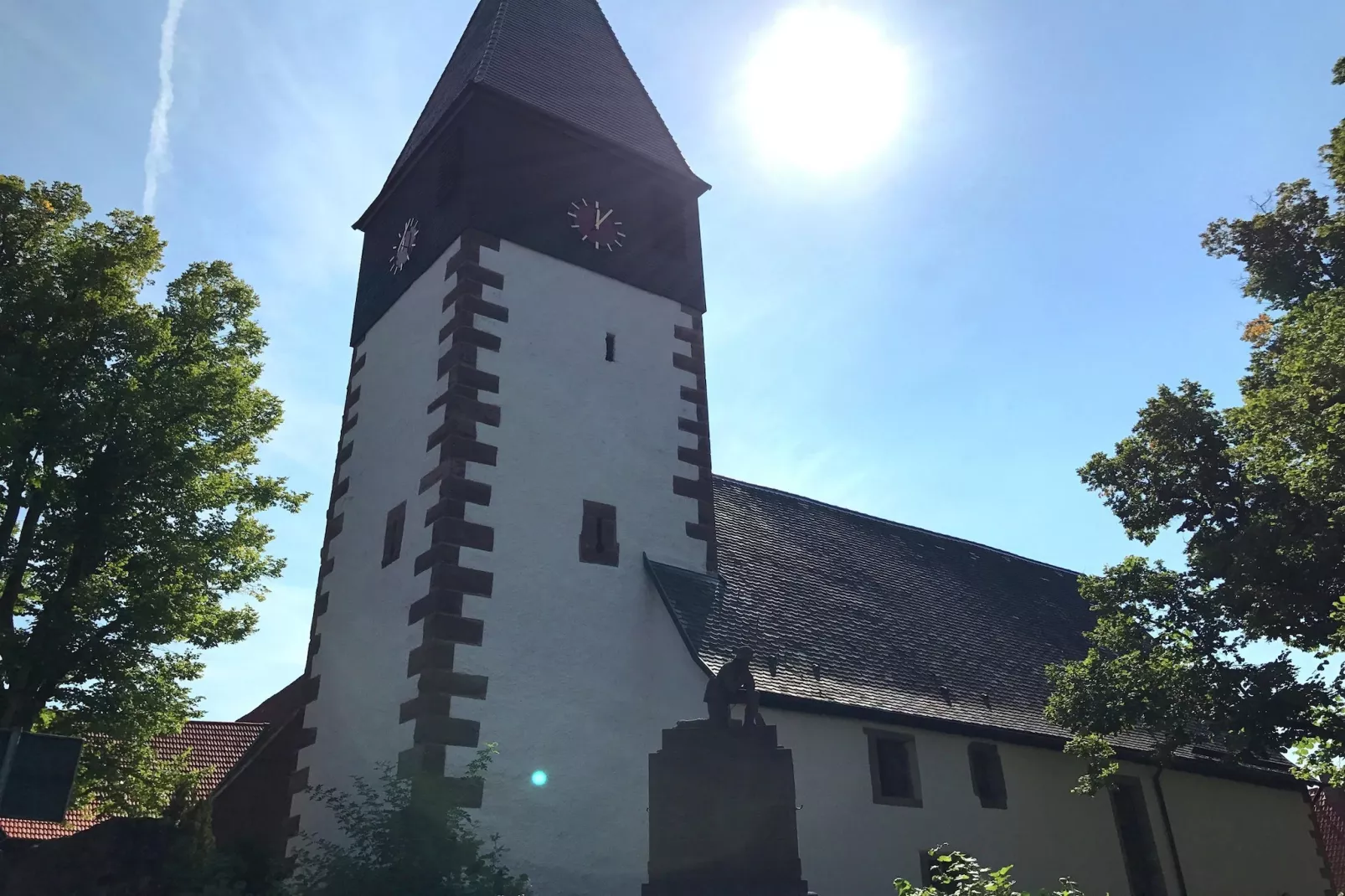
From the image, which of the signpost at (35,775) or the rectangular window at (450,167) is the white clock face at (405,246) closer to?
the rectangular window at (450,167)

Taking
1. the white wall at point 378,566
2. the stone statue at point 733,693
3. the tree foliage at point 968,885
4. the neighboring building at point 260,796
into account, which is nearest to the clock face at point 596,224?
the white wall at point 378,566

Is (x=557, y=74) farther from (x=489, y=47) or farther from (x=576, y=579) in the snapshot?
(x=576, y=579)

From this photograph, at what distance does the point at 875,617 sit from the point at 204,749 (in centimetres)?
1890

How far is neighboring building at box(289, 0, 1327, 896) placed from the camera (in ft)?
41.9

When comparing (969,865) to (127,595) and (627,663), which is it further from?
(127,595)

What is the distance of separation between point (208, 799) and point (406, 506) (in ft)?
15.3

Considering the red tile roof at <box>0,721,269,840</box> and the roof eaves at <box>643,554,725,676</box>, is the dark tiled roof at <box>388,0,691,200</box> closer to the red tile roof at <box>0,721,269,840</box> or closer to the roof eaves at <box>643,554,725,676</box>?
the roof eaves at <box>643,554,725,676</box>

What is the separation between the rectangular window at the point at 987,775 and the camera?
15195mm

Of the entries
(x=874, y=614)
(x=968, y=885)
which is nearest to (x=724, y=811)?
(x=968, y=885)

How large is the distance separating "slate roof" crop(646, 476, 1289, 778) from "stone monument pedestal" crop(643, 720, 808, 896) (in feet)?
9.52

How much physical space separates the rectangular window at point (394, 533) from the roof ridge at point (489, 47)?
732cm

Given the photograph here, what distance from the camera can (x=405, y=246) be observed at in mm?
18016

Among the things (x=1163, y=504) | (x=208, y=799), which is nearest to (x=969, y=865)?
(x=1163, y=504)

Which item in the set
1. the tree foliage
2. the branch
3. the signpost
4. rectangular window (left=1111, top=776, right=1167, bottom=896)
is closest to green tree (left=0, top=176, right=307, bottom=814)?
the branch
